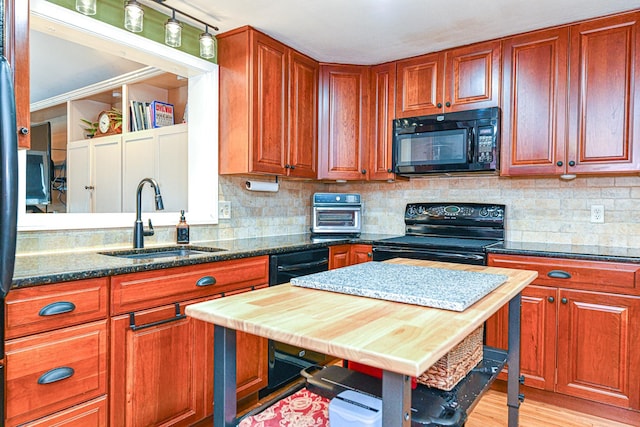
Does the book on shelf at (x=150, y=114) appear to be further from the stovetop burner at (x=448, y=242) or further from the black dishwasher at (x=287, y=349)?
the stovetop burner at (x=448, y=242)

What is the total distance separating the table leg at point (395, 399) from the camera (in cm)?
79

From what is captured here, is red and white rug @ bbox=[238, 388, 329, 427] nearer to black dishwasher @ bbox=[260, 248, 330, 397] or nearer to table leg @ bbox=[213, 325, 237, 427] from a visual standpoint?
table leg @ bbox=[213, 325, 237, 427]

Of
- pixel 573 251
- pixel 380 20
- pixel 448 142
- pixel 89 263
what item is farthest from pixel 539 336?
pixel 89 263

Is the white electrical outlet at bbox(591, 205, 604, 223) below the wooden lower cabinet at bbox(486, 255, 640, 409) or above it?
above

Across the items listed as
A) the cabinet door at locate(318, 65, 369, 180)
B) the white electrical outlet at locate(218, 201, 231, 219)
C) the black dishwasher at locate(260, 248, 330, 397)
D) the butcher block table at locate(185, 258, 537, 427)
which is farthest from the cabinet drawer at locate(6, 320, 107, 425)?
the cabinet door at locate(318, 65, 369, 180)

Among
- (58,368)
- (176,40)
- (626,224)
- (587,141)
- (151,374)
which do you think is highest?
(176,40)

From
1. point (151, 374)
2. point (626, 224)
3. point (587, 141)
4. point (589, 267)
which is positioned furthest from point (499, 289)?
point (626, 224)

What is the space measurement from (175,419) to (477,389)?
1337 millimetres

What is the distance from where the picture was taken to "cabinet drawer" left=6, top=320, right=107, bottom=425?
51.6 inches

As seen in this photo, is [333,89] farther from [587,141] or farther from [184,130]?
[587,141]

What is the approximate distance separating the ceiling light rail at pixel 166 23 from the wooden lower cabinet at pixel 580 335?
217 centimetres

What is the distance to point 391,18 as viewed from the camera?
243 centimetres

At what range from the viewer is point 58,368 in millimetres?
1416

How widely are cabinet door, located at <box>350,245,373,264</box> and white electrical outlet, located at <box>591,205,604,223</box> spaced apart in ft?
4.85
